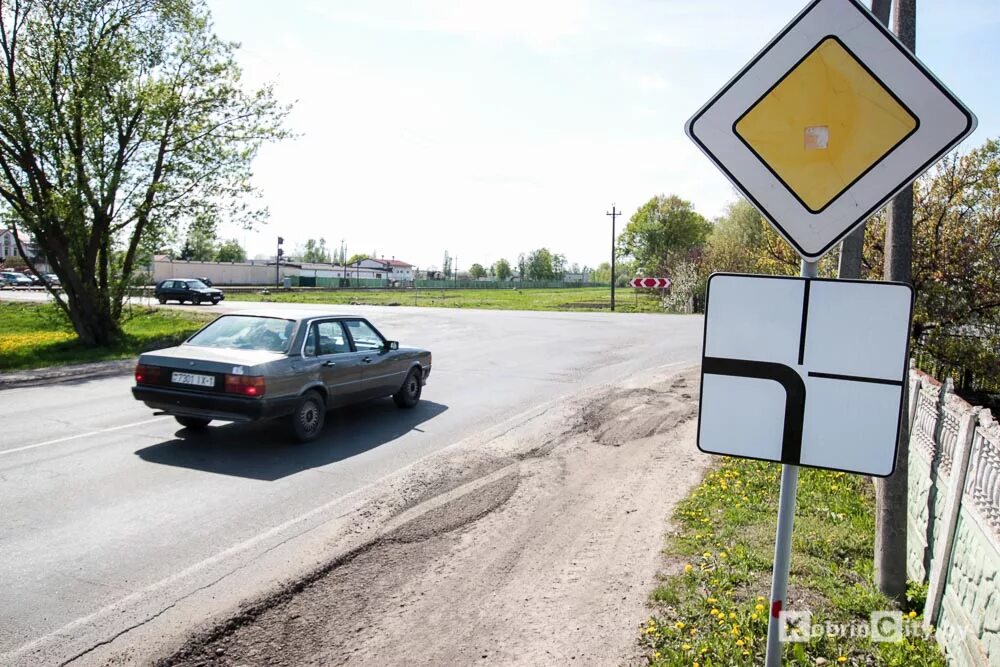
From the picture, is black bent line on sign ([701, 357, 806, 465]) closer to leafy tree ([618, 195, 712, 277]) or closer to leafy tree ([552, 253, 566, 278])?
leafy tree ([618, 195, 712, 277])

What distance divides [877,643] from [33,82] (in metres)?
19.7

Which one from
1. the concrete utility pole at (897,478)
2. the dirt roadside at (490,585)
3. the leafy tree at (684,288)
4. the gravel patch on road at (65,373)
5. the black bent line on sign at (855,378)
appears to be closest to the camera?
the black bent line on sign at (855,378)

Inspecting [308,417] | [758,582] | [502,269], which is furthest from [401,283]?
[758,582]

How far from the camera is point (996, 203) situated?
10.0 m

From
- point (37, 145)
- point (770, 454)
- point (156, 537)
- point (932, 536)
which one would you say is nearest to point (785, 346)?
point (770, 454)

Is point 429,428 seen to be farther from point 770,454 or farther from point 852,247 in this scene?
point 770,454

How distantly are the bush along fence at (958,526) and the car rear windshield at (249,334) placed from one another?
21.1 feet

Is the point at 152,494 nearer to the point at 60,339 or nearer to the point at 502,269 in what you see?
the point at 60,339

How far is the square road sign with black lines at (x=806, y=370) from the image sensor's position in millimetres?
2092

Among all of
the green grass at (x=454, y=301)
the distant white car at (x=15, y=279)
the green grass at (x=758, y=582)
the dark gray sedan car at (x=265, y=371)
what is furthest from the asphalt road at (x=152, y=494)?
the distant white car at (x=15, y=279)

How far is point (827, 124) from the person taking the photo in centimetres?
221

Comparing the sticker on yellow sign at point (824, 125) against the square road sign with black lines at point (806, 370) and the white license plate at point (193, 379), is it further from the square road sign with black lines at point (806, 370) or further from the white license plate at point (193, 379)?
the white license plate at point (193, 379)

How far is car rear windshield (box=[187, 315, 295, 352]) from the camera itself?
7988 millimetres

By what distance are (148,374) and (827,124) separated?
24.9 feet
